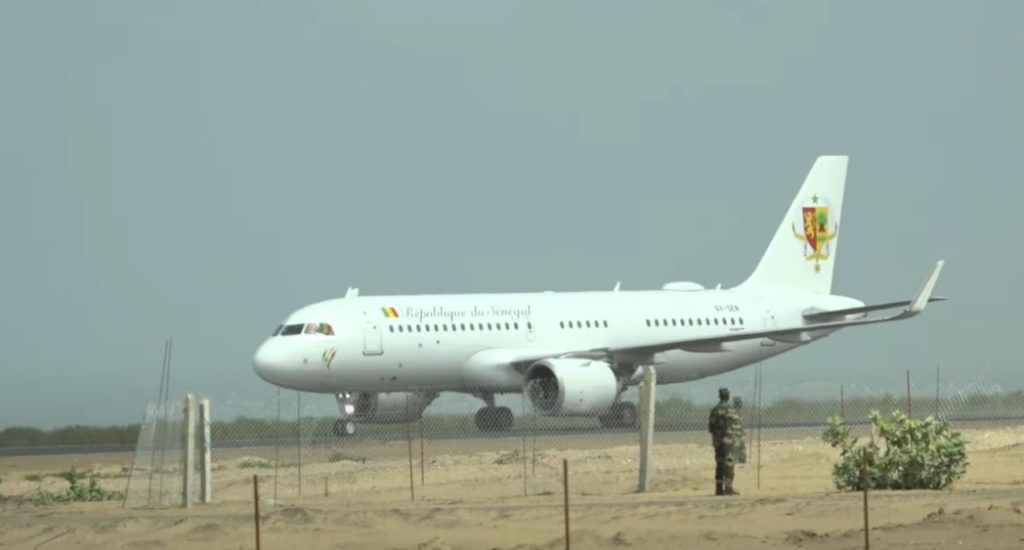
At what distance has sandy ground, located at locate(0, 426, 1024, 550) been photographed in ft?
62.1

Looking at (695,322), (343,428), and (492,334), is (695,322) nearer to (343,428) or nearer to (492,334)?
(492,334)

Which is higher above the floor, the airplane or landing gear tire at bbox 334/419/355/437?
the airplane

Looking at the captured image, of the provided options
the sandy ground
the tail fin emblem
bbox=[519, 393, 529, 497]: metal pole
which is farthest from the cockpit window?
the tail fin emblem

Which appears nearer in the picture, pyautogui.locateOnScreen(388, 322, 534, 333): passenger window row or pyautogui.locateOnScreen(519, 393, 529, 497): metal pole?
pyautogui.locateOnScreen(519, 393, 529, 497): metal pole

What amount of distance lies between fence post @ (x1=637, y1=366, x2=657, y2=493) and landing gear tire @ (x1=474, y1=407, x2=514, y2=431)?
1544 centimetres

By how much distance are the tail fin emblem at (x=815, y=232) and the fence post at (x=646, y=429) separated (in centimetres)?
2459

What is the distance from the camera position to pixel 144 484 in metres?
24.8

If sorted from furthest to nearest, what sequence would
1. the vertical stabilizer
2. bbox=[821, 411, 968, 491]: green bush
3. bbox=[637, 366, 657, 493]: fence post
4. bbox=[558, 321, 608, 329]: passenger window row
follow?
the vertical stabilizer < bbox=[558, 321, 608, 329]: passenger window row < bbox=[637, 366, 657, 493]: fence post < bbox=[821, 411, 968, 491]: green bush

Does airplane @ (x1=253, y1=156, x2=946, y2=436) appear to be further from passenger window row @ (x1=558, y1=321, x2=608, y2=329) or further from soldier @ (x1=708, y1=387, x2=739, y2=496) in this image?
soldier @ (x1=708, y1=387, x2=739, y2=496)

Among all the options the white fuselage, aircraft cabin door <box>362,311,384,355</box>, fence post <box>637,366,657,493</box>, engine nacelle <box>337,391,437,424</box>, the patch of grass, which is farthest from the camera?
engine nacelle <box>337,391,437,424</box>

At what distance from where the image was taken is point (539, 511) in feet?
70.7

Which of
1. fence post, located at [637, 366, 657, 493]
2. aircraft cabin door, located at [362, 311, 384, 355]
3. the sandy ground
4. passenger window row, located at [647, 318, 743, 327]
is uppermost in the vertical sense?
passenger window row, located at [647, 318, 743, 327]

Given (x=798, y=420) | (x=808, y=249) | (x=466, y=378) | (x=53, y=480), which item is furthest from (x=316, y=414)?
(x=808, y=249)

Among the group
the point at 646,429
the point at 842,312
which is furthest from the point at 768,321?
the point at 646,429
